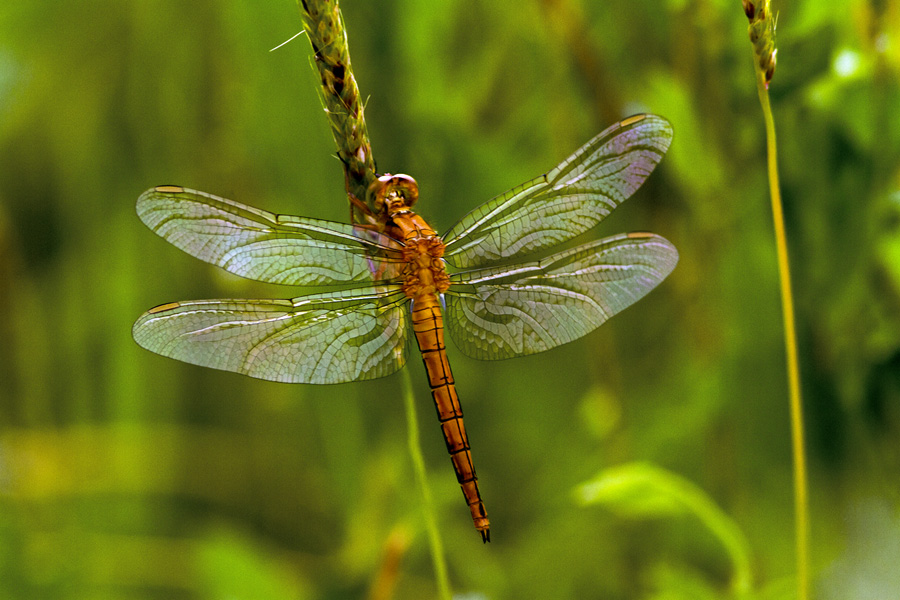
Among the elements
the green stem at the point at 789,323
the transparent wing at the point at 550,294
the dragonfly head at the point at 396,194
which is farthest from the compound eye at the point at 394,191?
the green stem at the point at 789,323

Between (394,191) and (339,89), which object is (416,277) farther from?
(339,89)

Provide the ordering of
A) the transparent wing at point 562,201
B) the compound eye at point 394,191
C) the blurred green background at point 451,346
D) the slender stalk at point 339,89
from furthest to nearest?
1. the blurred green background at point 451,346
2. the transparent wing at point 562,201
3. the compound eye at point 394,191
4. the slender stalk at point 339,89

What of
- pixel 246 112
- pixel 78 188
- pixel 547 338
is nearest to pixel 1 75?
pixel 78 188


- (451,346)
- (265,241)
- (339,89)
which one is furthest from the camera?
(451,346)

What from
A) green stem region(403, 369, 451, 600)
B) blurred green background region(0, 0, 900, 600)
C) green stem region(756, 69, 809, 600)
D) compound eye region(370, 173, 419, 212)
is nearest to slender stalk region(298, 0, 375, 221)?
compound eye region(370, 173, 419, 212)

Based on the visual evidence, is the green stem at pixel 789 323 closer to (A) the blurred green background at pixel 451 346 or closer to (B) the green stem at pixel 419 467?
(A) the blurred green background at pixel 451 346

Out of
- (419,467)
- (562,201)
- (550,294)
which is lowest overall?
(419,467)

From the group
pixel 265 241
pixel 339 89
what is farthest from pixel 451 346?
pixel 339 89

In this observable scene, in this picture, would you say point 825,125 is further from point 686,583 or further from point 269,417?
point 269,417
